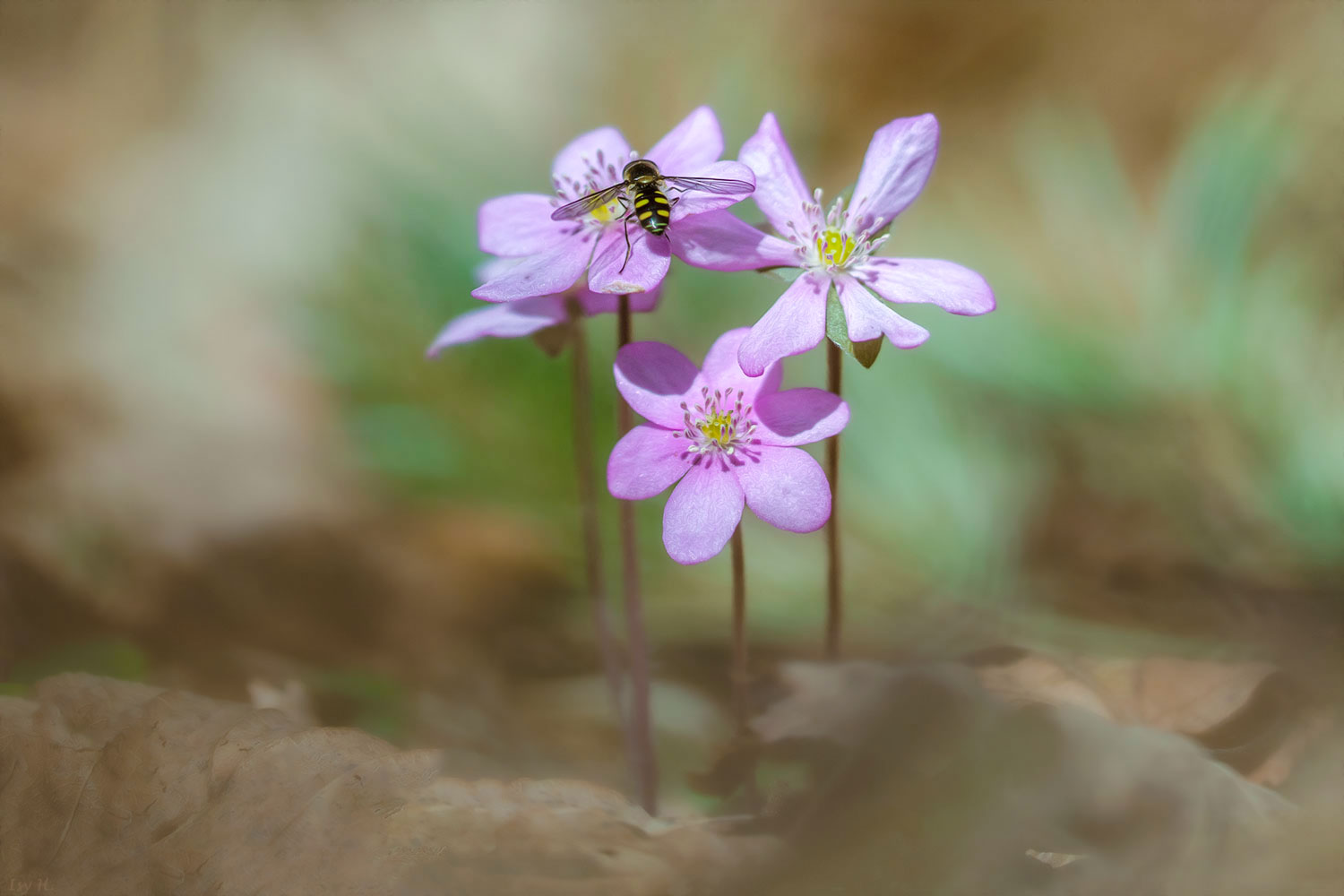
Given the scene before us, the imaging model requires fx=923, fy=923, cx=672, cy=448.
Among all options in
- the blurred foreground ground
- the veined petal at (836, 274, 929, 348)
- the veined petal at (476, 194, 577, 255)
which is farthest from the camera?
the blurred foreground ground

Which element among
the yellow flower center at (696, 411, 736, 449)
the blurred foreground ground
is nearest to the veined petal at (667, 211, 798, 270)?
the yellow flower center at (696, 411, 736, 449)

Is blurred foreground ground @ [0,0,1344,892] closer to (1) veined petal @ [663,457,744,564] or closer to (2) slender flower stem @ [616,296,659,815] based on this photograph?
(2) slender flower stem @ [616,296,659,815]

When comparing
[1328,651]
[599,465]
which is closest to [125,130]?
[599,465]

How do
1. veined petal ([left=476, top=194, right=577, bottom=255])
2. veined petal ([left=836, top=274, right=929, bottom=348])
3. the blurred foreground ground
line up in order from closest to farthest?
veined petal ([left=836, top=274, right=929, bottom=348]) < veined petal ([left=476, top=194, right=577, bottom=255]) < the blurred foreground ground

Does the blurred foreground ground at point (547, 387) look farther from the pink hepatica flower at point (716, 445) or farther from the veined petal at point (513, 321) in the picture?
the veined petal at point (513, 321)

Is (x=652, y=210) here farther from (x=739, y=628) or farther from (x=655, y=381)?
(x=739, y=628)

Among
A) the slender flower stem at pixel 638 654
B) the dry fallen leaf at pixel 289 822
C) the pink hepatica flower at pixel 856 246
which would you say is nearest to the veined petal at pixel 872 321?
the pink hepatica flower at pixel 856 246

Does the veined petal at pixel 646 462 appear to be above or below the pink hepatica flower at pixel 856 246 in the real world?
below
